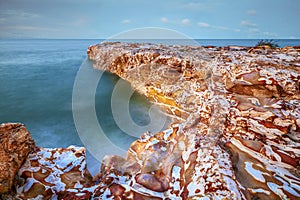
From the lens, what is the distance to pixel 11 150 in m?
2.53

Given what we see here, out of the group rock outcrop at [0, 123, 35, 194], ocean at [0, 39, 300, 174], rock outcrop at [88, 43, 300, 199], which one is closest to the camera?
rock outcrop at [88, 43, 300, 199]

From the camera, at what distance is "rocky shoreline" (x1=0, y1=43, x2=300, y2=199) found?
1914 mm

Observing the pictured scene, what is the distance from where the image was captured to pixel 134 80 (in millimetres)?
8516

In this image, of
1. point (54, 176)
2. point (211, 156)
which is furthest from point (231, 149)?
point (54, 176)

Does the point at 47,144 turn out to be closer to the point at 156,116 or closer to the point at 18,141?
the point at 18,141

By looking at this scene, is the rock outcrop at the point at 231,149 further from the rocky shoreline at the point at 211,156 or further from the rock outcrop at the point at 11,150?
the rock outcrop at the point at 11,150

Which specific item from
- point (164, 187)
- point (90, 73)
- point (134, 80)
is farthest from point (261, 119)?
point (90, 73)

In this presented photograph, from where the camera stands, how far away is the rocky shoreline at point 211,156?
191 cm

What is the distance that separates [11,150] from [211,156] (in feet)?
9.63

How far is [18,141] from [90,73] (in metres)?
9.30

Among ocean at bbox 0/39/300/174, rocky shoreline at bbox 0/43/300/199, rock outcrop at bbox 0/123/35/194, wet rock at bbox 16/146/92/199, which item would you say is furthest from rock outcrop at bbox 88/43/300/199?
ocean at bbox 0/39/300/174

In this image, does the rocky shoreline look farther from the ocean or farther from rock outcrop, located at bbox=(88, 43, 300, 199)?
the ocean

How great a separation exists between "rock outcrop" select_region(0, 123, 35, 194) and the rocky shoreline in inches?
0.5

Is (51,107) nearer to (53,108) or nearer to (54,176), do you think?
(53,108)
